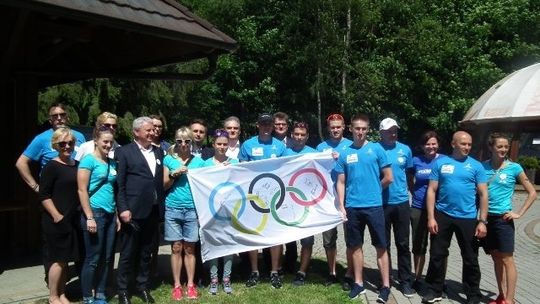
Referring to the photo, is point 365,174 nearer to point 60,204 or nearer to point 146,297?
point 146,297

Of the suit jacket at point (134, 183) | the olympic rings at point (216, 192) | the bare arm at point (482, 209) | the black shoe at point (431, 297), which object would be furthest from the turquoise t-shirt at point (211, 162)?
the bare arm at point (482, 209)

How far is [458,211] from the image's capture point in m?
5.95

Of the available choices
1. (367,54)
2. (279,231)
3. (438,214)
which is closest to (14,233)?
(279,231)

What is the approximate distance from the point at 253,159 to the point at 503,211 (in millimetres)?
2928

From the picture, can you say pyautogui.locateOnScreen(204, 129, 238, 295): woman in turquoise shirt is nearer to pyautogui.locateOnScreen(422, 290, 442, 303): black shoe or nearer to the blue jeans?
the blue jeans

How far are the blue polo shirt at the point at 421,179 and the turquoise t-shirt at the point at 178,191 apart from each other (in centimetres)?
270

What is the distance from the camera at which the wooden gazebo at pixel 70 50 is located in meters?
6.51

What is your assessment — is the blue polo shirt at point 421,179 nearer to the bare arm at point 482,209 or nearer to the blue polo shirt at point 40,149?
the bare arm at point 482,209

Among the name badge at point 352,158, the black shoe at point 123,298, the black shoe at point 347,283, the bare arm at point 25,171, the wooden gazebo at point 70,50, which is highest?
the wooden gazebo at point 70,50

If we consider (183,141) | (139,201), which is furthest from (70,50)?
(139,201)

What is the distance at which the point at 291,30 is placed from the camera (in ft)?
78.9

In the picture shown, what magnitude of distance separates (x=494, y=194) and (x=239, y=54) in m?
21.3

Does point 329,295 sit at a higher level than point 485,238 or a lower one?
lower

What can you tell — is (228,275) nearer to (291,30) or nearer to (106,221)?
(106,221)
